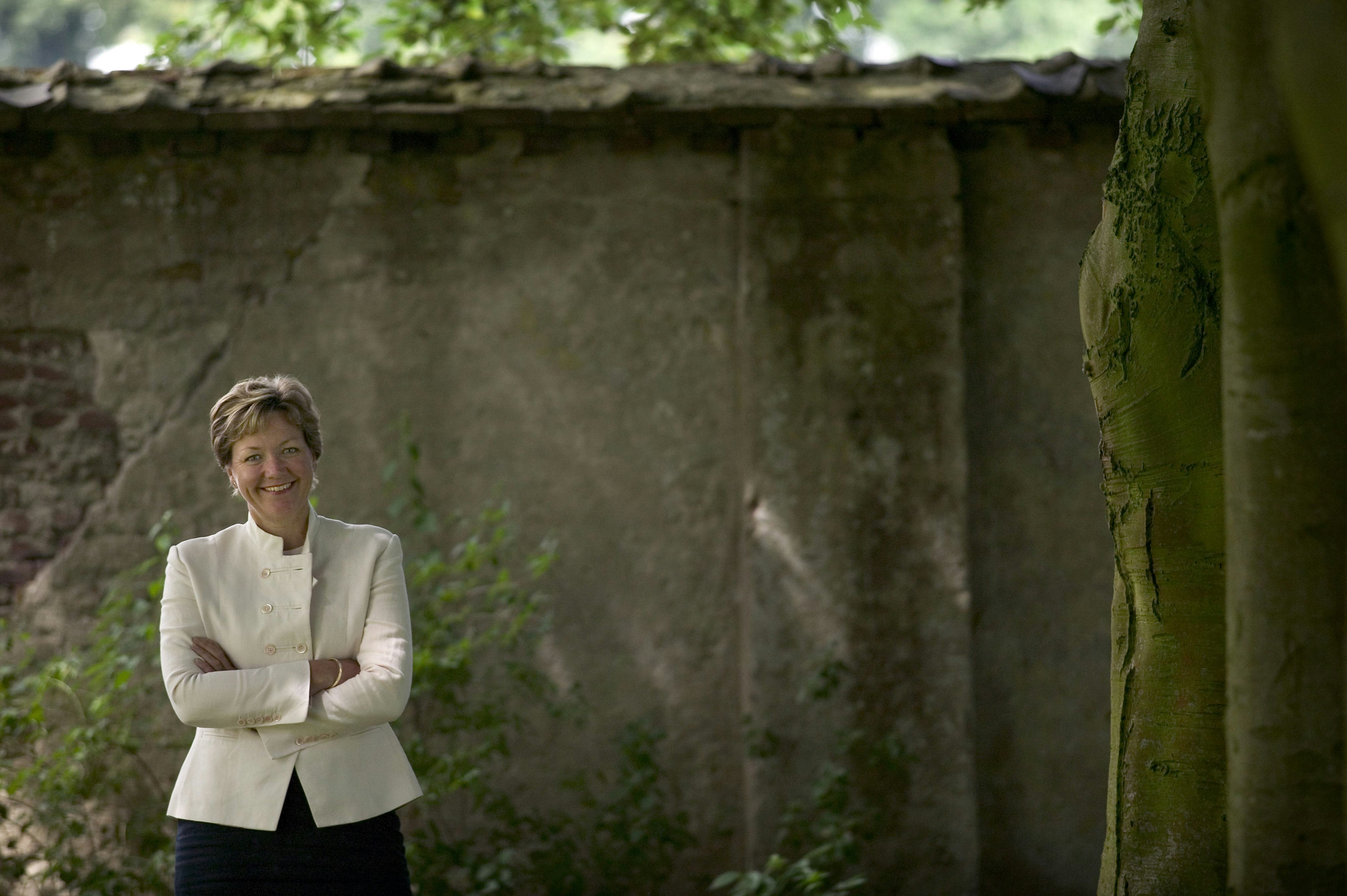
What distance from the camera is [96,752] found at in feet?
13.2

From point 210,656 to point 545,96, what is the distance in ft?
8.33

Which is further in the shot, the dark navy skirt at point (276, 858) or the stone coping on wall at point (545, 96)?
the stone coping on wall at point (545, 96)

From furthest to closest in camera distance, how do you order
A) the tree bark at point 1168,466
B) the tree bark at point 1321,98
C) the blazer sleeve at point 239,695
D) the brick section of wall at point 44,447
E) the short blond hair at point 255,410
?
Result: the brick section of wall at point 44,447
the short blond hair at point 255,410
the blazer sleeve at point 239,695
the tree bark at point 1168,466
the tree bark at point 1321,98

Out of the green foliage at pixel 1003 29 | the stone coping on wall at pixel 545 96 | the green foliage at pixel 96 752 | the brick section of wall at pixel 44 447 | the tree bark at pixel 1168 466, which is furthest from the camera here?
the green foliage at pixel 1003 29

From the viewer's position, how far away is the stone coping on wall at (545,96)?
4188 mm

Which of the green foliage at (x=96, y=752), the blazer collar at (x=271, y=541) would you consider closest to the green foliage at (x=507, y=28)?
the green foliage at (x=96, y=752)

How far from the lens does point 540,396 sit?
4.49 metres

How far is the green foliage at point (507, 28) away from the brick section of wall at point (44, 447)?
3607 mm

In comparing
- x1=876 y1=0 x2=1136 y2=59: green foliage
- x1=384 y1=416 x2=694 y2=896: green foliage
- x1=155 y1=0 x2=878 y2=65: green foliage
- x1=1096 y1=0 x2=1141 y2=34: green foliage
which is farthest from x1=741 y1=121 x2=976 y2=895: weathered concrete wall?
x1=876 y1=0 x2=1136 y2=59: green foliage

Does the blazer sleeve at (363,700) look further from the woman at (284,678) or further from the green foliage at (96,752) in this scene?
the green foliage at (96,752)

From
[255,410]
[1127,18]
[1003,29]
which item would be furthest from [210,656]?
[1003,29]

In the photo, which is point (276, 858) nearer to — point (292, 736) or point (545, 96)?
point (292, 736)

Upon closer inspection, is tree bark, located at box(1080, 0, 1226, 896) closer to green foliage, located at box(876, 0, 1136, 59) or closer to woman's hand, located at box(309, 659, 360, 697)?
woman's hand, located at box(309, 659, 360, 697)

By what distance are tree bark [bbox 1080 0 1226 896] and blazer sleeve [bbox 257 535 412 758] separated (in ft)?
4.86
